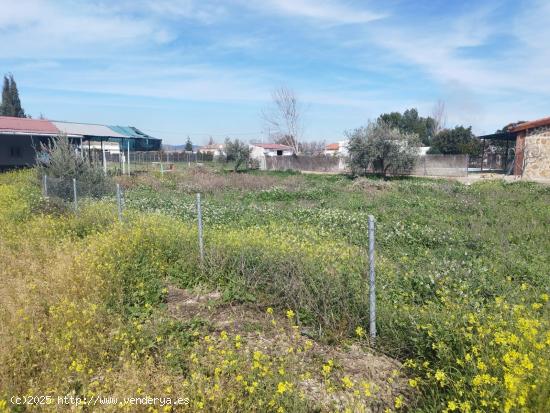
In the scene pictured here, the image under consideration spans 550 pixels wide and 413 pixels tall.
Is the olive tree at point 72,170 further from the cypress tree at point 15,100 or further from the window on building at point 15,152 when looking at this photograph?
the cypress tree at point 15,100

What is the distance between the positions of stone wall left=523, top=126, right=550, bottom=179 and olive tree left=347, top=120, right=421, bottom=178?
662cm

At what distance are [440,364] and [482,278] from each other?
7.84 feet

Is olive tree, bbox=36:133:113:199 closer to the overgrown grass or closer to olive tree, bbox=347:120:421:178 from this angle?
the overgrown grass

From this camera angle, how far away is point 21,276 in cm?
588

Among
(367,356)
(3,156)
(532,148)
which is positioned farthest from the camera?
(3,156)

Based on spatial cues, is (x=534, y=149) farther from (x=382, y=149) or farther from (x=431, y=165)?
(x=382, y=149)

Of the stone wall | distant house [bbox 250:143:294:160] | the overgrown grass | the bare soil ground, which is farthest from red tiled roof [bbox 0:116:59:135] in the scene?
distant house [bbox 250:143:294:160]

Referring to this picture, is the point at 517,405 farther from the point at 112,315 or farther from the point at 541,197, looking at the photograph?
the point at 541,197

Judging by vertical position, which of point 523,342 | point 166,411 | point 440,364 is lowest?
point 166,411

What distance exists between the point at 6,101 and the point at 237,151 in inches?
1534

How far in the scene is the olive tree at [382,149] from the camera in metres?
26.5

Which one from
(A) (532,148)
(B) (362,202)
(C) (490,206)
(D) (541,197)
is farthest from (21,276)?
(A) (532,148)

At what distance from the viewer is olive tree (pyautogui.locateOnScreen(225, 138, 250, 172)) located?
119 feet

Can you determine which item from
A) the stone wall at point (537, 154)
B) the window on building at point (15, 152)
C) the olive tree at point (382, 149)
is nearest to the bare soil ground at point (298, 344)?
the olive tree at point (382, 149)
